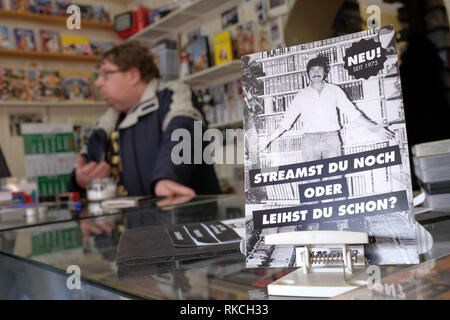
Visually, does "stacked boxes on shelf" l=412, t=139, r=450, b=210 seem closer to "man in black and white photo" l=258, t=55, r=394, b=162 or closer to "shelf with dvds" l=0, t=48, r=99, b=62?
"man in black and white photo" l=258, t=55, r=394, b=162

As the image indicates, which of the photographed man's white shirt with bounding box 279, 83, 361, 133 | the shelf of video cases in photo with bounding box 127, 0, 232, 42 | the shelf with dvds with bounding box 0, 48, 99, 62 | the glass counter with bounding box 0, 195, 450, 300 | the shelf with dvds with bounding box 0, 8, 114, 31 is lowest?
the glass counter with bounding box 0, 195, 450, 300

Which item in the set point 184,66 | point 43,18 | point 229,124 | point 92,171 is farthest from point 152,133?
point 43,18

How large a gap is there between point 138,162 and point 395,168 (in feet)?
7.33

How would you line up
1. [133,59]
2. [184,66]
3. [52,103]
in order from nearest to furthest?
[133,59], [184,66], [52,103]

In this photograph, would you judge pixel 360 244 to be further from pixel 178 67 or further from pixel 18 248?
pixel 178 67

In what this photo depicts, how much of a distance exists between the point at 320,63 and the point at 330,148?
10 cm

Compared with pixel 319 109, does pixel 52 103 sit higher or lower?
higher

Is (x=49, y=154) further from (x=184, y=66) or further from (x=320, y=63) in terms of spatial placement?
(x=320, y=63)

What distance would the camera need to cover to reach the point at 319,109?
463 mm

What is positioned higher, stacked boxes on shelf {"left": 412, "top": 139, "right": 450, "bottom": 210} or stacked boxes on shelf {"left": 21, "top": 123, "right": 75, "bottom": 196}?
stacked boxes on shelf {"left": 21, "top": 123, "right": 75, "bottom": 196}

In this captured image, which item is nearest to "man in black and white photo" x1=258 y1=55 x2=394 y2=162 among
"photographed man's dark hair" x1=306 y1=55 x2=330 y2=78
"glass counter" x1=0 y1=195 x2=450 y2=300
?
"photographed man's dark hair" x1=306 y1=55 x2=330 y2=78

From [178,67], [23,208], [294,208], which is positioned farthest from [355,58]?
[178,67]

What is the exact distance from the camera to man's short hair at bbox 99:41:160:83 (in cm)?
257
